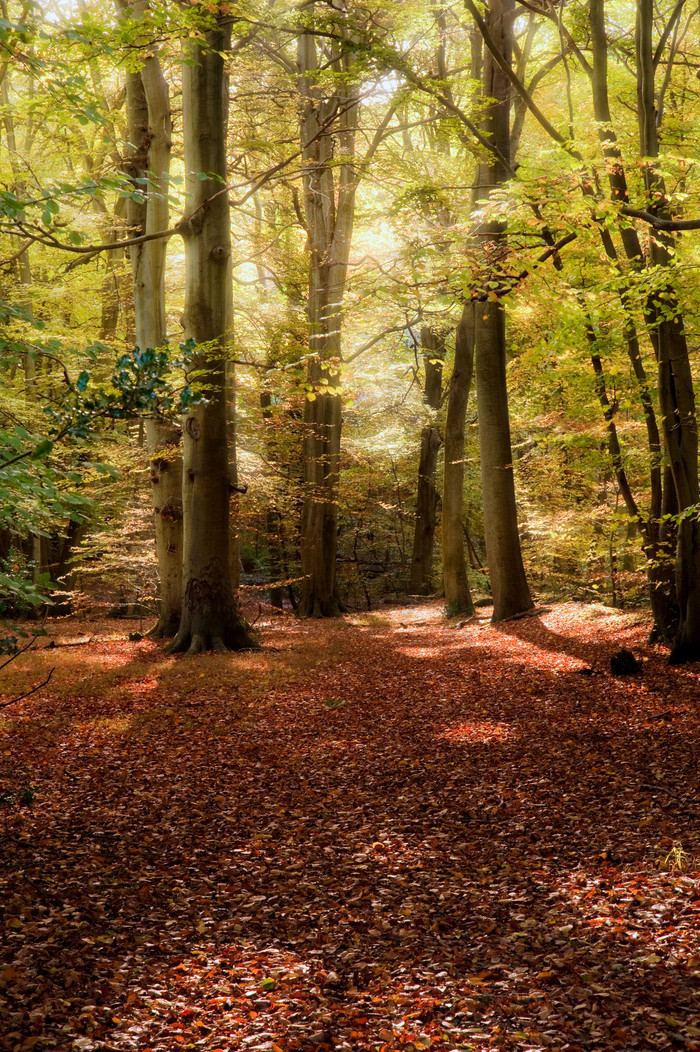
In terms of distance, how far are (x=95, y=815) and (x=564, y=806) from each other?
321cm

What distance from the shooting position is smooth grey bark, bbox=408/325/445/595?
2400cm

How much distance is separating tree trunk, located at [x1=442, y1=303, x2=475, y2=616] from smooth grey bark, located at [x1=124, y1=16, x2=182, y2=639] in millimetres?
6157

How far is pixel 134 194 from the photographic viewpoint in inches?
183

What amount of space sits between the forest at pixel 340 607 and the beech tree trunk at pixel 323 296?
0.32 ft

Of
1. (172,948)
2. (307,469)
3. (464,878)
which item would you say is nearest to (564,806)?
(464,878)

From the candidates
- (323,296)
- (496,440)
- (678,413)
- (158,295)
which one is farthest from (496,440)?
(158,295)

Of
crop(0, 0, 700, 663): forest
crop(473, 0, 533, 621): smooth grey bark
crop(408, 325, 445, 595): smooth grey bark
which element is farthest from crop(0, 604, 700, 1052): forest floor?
crop(408, 325, 445, 595): smooth grey bark

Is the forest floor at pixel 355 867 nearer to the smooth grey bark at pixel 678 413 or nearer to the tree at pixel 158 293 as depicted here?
the smooth grey bark at pixel 678 413

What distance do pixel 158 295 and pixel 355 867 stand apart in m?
11.0

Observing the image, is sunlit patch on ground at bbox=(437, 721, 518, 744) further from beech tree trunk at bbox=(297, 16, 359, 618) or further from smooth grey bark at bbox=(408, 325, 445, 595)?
smooth grey bark at bbox=(408, 325, 445, 595)

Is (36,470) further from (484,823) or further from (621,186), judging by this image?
(621,186)

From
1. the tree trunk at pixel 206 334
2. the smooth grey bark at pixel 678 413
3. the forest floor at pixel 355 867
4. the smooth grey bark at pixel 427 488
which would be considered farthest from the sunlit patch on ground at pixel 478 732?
the smooth grey bark at pixel 427 488

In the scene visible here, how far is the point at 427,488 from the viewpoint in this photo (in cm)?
2402

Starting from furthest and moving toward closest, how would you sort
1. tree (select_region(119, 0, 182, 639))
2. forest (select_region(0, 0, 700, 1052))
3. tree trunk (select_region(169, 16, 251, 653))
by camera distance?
tree (select_region(119, 0, 182, 639)) < tree trunk (select_region(169, 16, 251, 653)) < forest (select_region(0, 0, 700, 1052))
